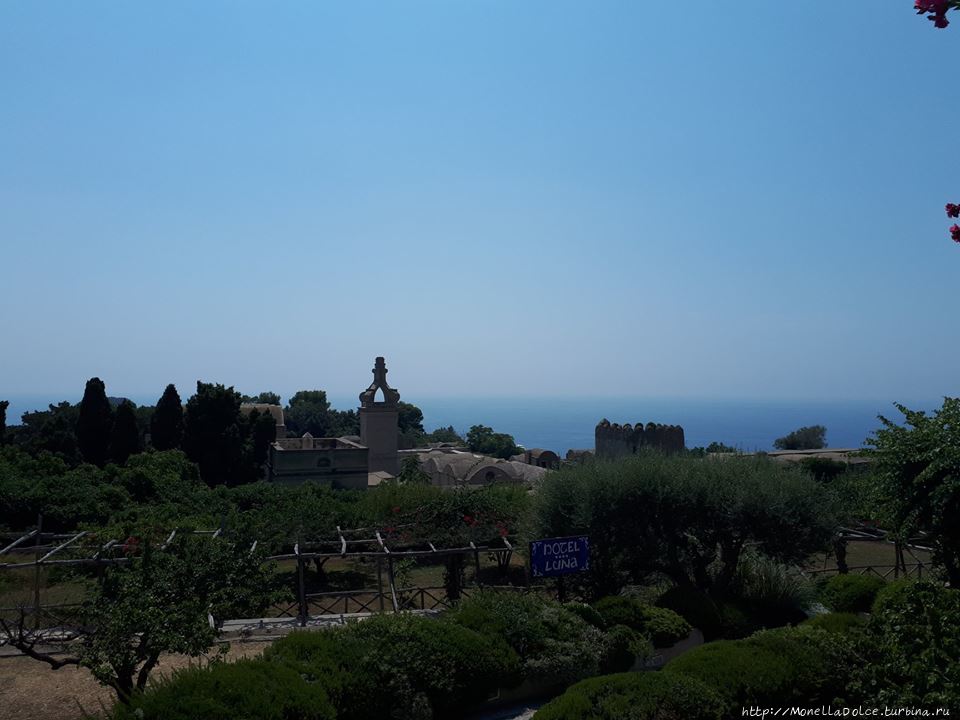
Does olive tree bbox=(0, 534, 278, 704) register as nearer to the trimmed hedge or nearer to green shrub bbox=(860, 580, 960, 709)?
the trimmed hedge

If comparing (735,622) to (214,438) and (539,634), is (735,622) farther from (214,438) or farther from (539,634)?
(214,438)

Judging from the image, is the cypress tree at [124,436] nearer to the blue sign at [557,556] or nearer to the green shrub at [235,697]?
the blue sign at [557,556]

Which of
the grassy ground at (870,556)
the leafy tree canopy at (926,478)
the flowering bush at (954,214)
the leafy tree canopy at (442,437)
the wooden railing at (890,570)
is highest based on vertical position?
the flowering bush at (954,214)

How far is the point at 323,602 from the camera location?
22.5 meters

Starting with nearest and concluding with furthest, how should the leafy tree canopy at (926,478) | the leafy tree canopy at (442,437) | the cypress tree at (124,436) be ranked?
the leafy tree canopy at (926,478) < the cypress tree at (124,436) < the leafy tree canopy at (442,437)

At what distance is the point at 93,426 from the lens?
4584 cm

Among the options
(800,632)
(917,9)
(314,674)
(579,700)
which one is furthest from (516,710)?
(917,9)

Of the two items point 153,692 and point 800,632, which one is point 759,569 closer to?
point 800,632

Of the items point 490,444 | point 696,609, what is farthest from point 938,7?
point 490,444

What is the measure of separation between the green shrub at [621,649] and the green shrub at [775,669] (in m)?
1.68

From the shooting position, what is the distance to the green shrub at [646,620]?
12609 mm

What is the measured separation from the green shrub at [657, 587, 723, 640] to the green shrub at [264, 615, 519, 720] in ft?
15.2

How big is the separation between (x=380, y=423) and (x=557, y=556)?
33250 mm

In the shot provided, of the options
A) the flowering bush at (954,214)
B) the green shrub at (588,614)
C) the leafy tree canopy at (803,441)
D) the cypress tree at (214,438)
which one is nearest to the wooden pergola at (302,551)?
the green shrub at (588,614)
